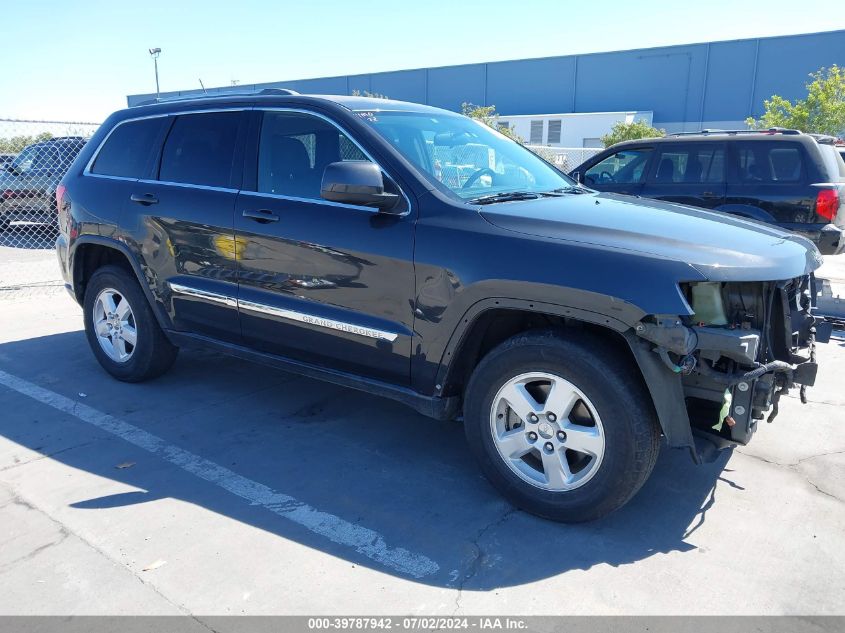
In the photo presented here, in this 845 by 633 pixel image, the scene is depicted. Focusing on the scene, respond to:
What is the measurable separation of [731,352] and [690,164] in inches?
259

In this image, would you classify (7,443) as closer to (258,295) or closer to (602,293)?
(258,295)

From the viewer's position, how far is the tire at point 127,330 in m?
4.89

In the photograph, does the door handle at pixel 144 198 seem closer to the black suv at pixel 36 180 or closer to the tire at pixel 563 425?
the tire at pixel 563 425

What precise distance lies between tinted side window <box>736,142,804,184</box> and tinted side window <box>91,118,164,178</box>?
6.73 meters

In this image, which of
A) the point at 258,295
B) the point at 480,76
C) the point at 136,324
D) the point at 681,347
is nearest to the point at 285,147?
the point at 258,295

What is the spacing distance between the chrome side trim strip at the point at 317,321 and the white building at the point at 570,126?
1270 inches

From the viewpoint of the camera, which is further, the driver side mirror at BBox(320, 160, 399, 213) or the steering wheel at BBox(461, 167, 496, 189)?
the steering wheel at BBox(461, 167, 496, 189)

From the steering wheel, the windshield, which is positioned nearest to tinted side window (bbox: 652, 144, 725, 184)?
the windshield

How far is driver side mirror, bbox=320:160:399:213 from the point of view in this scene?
11.1 ft

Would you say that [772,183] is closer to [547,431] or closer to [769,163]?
[769,163]

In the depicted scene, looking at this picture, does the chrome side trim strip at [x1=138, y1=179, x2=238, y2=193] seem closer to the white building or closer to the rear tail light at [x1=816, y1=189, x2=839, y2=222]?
the rear tail light at [x1=816, y1=189, x2=839, y2=222]

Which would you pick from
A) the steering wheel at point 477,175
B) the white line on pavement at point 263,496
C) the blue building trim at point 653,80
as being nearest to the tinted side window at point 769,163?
the steering wheel at point 477,175

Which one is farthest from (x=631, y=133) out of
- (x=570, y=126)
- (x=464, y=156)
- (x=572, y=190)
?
(x=464, y=156)

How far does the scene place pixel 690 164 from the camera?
8656 millimetres
